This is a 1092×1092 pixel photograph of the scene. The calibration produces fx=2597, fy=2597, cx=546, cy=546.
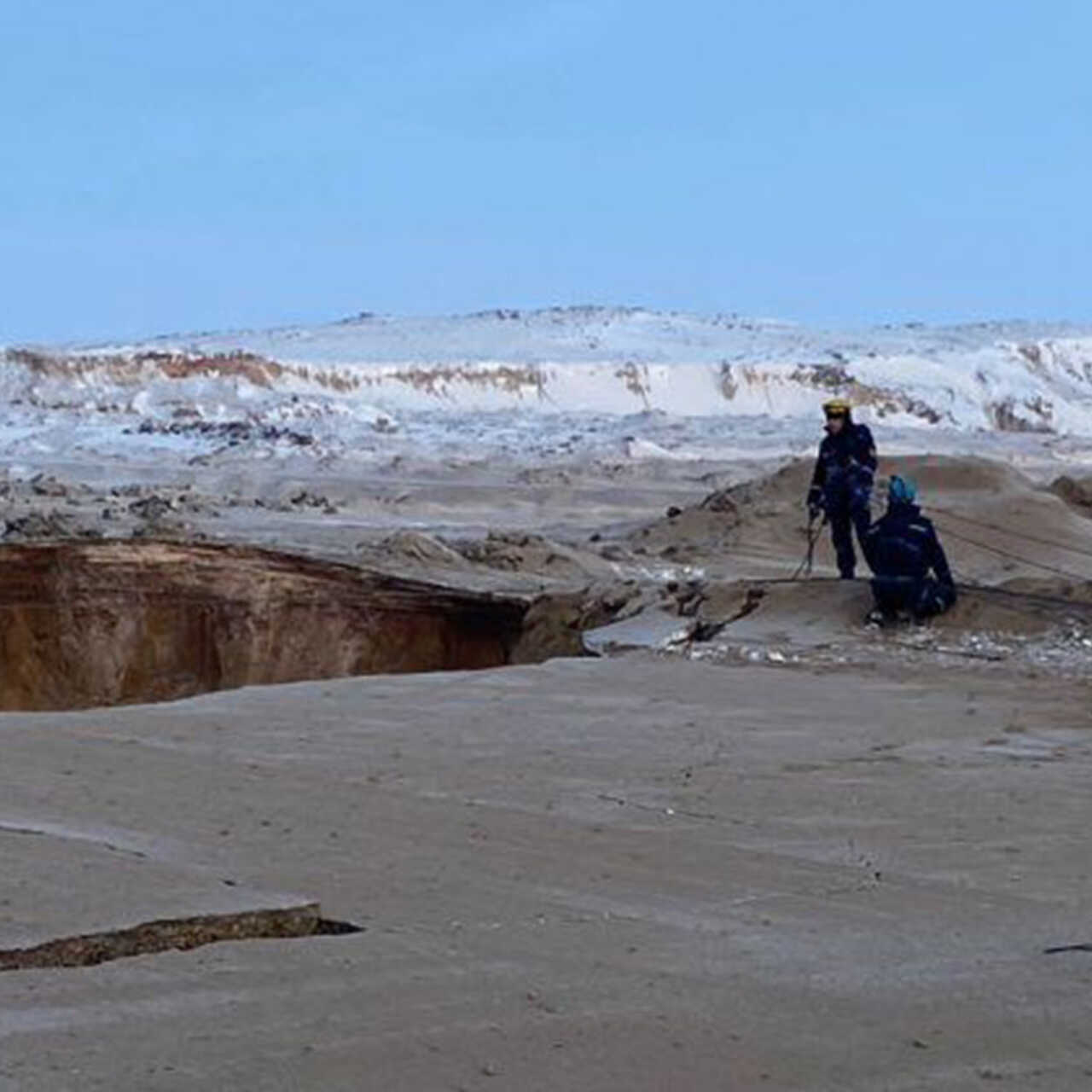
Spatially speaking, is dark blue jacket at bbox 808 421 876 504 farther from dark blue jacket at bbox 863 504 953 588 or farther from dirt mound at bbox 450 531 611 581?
dirt mound at bbox 450 531 611 581

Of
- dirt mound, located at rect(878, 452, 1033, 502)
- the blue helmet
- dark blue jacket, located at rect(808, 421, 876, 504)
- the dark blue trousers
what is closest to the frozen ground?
dirt mound, located at rect(878, 452, 1033, 502)

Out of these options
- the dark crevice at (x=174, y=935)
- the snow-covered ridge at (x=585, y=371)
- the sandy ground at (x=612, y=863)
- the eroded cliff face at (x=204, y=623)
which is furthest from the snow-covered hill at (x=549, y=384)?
the dark crevice at (x=174, y=935)

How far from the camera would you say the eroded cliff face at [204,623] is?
18141 mm

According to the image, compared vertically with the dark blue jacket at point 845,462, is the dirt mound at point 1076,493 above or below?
below

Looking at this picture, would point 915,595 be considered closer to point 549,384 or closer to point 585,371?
point 549,384

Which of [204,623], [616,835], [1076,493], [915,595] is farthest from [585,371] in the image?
[616,835]

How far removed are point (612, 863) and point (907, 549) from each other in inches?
311

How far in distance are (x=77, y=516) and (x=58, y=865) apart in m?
18.0

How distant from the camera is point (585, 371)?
60.2m

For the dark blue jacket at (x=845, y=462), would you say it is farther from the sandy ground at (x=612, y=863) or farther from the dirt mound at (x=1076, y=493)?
the dirt mound at (x=1076, y=493)

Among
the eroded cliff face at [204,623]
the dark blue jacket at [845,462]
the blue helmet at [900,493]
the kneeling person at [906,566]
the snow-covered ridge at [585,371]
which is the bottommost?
the eroded cliff face at [204,623]

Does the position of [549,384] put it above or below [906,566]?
above

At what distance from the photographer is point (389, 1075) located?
5289 millimetres

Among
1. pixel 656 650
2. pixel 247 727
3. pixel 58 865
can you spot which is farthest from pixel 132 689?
pixel 58 865
